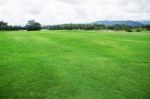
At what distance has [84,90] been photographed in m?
8.48

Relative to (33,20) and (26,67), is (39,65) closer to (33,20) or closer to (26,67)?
(26,67)

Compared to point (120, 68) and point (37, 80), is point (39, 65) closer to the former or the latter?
point (37, 80)

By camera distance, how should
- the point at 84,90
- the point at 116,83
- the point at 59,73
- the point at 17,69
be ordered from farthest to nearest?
the point at 17,69 → the point at 59,73 → the point at 116,83 → the point at 84,90

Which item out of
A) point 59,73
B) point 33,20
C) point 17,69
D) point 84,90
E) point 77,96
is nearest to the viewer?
point 77,96

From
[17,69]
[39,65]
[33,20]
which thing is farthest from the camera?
[33,20]

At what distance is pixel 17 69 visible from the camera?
1208 centimetres

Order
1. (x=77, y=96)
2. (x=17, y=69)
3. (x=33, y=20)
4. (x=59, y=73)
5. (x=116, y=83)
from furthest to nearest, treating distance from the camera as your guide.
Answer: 1. (x=33, y=20)
2. (x=17, y=69)
3. (x=59, y=73)
4. (x=116, y=83)
5. (x=77, y=96)

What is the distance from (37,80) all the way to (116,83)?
3.55 meters

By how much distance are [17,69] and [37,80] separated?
2.70 metres

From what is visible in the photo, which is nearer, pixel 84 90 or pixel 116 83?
pixel 84 90

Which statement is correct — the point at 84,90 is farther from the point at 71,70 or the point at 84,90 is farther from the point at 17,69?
the point at 17,69

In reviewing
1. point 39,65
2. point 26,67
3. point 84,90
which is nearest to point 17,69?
point 26,67

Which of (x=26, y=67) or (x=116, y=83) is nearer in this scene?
(x=116, y=83)

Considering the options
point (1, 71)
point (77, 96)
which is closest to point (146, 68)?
point (77, 96)
